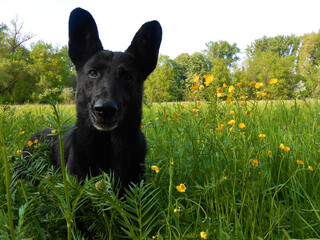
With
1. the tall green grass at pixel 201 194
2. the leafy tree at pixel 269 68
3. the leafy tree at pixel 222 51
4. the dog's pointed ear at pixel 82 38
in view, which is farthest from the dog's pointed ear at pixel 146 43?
the leafy tree at pixel 222 51

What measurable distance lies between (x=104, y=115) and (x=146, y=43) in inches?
46.1

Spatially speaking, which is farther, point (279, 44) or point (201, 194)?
point (279, 44)

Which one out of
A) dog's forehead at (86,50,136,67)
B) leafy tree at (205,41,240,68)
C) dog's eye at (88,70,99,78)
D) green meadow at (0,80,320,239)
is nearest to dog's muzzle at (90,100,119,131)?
green meadow at (0,80,320,239)

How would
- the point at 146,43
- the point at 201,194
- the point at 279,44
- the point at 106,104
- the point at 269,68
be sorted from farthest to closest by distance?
the point at 279,44
the point at 269,68
the point at 146,43
the point at 106,104
the point at 201,194

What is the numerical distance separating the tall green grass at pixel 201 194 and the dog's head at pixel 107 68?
18.9 inches

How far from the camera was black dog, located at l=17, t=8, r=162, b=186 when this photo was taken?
2.01 metres

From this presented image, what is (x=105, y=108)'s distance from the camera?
6.12 feet

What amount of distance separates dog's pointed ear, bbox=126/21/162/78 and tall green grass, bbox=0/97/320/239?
2.97 ft

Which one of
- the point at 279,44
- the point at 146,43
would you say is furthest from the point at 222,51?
the point at 146,43

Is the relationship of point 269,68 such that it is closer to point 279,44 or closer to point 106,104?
point 279,44

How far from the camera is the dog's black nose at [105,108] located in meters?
1.86

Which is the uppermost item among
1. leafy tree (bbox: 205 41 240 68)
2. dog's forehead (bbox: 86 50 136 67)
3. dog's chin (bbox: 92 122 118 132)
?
leafy tree (bbox: 205 41 240 68)

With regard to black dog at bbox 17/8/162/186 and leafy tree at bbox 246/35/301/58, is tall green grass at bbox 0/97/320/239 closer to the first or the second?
black dog at bbox 17/8/162/186

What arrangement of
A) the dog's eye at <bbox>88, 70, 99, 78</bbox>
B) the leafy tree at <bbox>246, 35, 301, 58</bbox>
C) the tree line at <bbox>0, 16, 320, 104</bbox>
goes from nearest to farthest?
the dog's eye at <bbox>88, 70, 99, 78</bbox> < the tree line at <bbox>0, 16, 320, 104</bbox> < the leafy tree at <bbox>246, 35, 301, 58</bbox>
